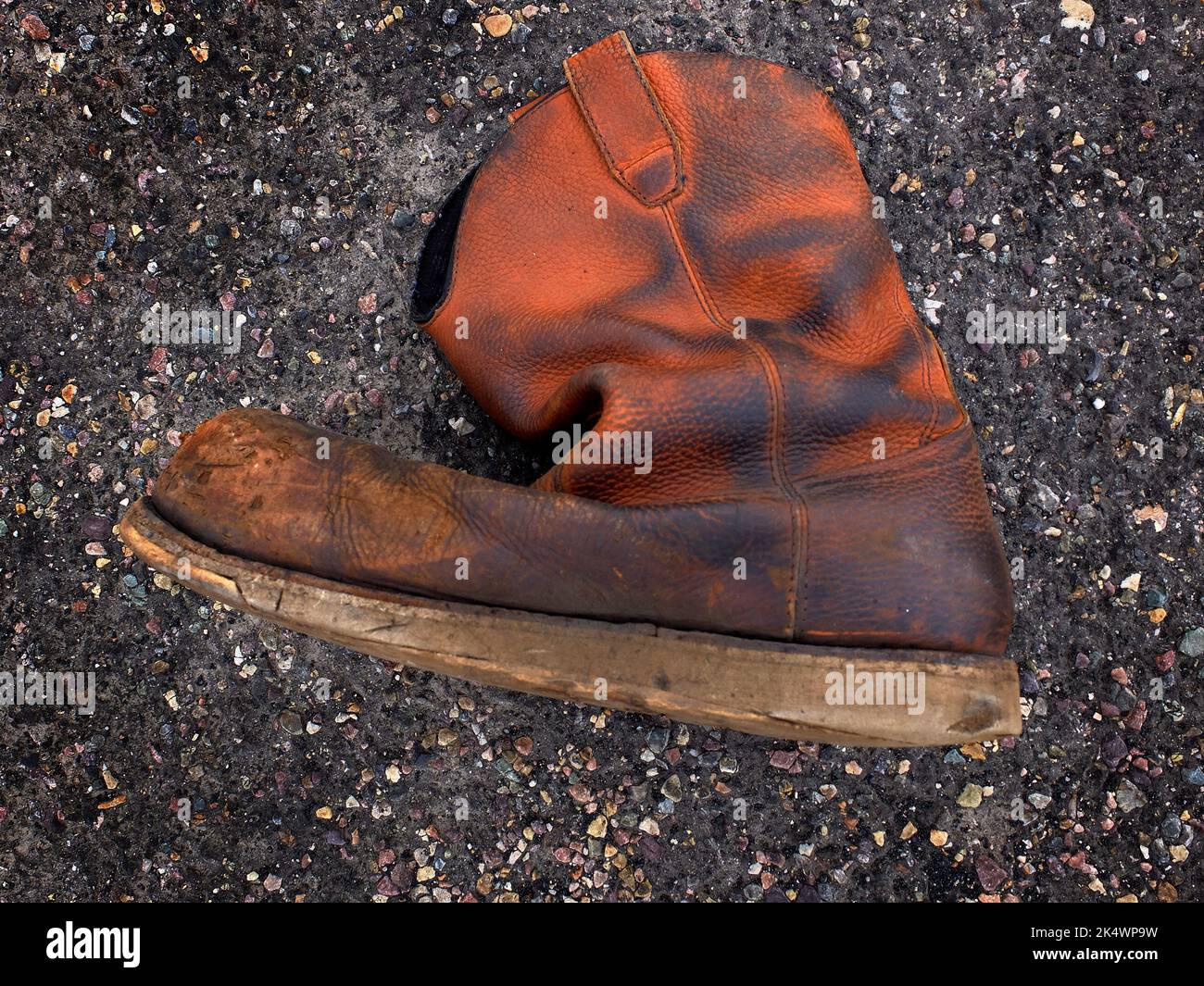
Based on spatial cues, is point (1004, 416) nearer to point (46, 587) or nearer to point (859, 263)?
point (859, 263)

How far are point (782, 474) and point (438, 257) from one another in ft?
3.48

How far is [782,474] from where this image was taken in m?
1.82

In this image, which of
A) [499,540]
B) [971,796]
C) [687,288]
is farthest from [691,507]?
[971,796]

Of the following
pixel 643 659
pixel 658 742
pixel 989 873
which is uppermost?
pixel 643 659

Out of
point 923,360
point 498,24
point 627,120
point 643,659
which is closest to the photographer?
point 643,659

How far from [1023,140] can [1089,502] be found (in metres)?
1.09

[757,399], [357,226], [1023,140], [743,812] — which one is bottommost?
[743,812]

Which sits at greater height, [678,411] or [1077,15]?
[1077,15]

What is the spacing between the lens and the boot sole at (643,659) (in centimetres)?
171

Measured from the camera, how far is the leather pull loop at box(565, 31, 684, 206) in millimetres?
2084

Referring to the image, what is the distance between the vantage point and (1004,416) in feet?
8.68

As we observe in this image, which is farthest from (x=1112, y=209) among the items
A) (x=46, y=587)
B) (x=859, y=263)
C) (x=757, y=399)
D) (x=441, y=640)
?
(x=46, y=587)

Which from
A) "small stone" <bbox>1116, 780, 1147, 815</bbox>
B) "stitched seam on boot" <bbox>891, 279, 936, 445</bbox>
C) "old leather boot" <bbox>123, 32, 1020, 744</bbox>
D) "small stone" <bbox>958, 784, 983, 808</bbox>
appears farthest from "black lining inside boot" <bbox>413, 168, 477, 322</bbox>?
"small stone" <bbox>1116, 780, 1147, 815</bbox>

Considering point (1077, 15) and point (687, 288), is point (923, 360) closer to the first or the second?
point (687, 288)
